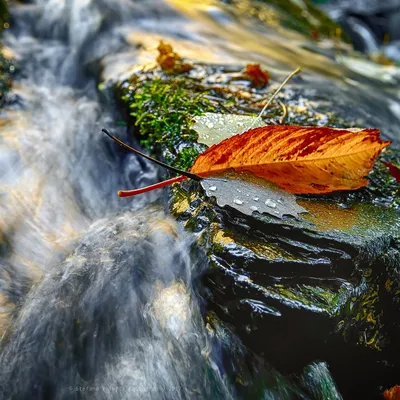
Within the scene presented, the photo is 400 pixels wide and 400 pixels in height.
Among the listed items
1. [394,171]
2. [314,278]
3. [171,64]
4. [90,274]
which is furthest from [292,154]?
[171,64]

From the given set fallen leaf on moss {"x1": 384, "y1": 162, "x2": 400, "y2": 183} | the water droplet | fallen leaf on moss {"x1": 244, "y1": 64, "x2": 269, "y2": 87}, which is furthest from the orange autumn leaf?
fallen leaf on moss {"x1": 244, "y1": 64, "x2": 269, "y2": 87}

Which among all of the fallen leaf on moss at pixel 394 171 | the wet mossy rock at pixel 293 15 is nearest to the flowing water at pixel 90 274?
the fallen leaf on moss at pixel 394 171

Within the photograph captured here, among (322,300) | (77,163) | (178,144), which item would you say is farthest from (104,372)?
(77,163)

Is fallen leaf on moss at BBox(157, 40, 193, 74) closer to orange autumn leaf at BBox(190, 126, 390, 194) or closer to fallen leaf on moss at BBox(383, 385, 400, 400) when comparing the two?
orange autumn leaf at BBox(190, 126, 390, 194)

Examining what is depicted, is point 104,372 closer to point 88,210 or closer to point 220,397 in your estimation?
point 220,397

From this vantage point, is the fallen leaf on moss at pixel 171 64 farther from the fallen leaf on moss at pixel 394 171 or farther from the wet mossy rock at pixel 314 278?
the fallen leaf on moss at pixel 394 171

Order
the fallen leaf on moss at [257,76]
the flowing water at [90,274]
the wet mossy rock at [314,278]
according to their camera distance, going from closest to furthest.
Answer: the wet mossy rock at [314,278], the flowing water at [90,274], the fallen leaf on moss at [257,76]
